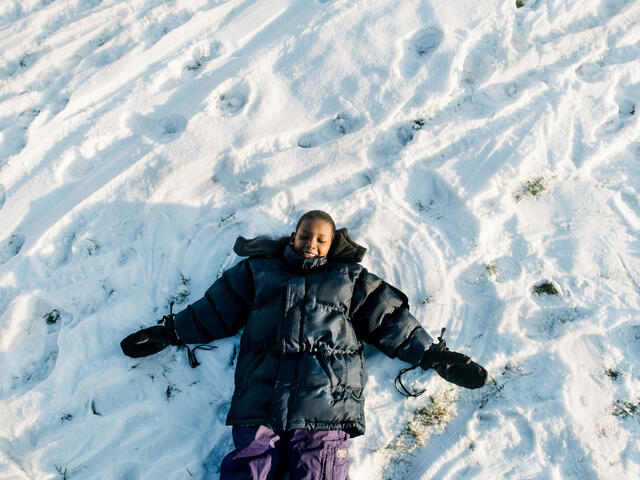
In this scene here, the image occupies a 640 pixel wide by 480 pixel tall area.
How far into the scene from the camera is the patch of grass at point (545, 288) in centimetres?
303

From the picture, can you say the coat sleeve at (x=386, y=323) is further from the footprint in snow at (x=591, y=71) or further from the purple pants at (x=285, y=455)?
the footprint in snow at (x=591, y=71)

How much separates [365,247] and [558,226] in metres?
1.45

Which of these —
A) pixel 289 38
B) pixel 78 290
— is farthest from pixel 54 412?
pixel 289 38

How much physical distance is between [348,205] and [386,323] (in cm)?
95

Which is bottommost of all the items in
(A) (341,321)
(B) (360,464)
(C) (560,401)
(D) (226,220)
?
(C) (560,401)

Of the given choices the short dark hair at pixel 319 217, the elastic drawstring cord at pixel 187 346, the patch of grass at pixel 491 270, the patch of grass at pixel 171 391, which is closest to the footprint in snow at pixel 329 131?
the short dark hair at pixel 319 217

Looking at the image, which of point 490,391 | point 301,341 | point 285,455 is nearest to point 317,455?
point 285,455

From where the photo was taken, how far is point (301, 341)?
2590 mm

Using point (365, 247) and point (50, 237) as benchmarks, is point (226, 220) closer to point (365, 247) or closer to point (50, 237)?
point (365, 247)

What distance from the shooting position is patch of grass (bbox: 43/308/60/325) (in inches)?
122

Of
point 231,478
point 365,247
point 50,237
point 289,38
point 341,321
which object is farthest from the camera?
point 289,38

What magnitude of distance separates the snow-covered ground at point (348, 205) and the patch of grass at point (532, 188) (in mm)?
26

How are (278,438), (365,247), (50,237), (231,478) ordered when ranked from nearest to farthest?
1. (231,478)
2. (278,438)
3. (365,247)
4. (50,237)

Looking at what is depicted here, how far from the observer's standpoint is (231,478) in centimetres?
235
